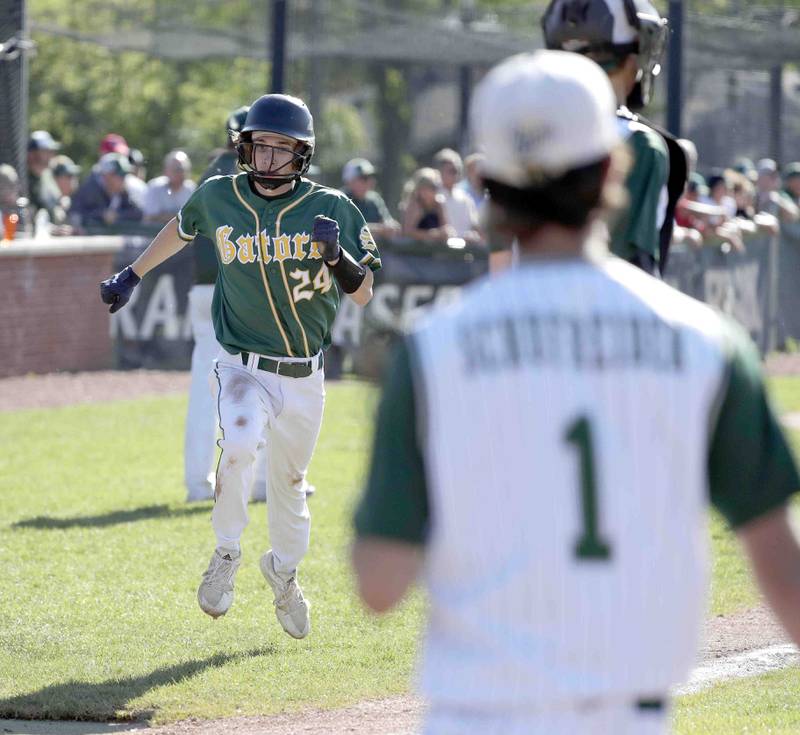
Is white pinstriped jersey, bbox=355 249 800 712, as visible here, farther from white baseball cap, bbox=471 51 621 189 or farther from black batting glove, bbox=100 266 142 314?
black batting glove, bbox=100 266 142 314

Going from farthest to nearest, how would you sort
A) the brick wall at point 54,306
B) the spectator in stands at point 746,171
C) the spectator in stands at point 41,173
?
the spectator in stands at point 746,171 < the spectator in stands at point 41,173 < the brick wall at point 54,306

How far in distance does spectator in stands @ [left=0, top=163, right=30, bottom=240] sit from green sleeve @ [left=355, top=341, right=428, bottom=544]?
14.4 m

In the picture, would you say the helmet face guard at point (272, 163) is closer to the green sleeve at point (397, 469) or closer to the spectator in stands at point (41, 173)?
the green sleeve at point (397, 469)

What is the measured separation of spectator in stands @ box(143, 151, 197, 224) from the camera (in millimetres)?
16328

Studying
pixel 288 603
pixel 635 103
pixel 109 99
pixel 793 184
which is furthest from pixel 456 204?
pixel 109 99

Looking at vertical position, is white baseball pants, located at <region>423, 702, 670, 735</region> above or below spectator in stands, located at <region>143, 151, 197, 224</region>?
above

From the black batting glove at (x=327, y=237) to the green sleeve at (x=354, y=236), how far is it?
0.31 metres

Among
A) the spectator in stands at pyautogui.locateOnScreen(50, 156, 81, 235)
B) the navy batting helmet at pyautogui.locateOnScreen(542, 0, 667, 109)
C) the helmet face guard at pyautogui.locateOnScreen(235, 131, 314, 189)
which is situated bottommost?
the spectator in stands at pyautogui.locateOnScreen(50, 156, 81, 235)

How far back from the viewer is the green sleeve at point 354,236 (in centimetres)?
666

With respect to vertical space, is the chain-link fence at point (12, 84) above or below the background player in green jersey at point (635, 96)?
below

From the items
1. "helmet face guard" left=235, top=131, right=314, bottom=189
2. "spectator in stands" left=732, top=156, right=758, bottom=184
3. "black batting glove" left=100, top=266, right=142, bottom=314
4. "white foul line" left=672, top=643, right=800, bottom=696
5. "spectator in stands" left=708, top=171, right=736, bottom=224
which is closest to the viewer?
"white foul line" left=672, top=643, right=800, bottom=696

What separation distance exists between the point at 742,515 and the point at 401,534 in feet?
1.82

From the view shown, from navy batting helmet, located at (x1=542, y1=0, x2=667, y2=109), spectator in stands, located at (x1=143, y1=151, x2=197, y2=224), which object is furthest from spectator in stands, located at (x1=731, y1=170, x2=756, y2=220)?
navy batting helmet, located at (x1=542, y1=0, x2=667, y2=109)

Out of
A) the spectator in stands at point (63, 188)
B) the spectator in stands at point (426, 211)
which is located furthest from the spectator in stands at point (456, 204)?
the spectator in stands at point (63, 188)
